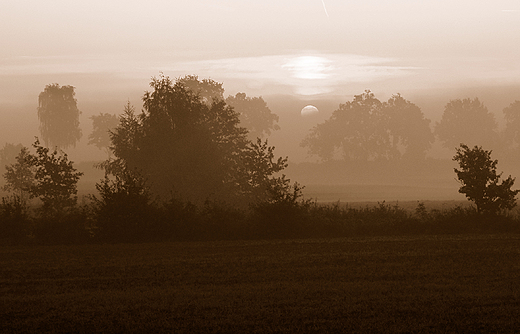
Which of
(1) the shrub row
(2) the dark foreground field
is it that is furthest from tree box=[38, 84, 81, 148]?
(2) the dark foreground field

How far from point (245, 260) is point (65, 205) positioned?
20.2 meters

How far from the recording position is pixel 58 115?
356 ft

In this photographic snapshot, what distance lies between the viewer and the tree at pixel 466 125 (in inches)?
4968

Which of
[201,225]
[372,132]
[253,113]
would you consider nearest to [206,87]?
[253,113]

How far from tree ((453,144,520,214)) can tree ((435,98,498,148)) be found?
97022mm

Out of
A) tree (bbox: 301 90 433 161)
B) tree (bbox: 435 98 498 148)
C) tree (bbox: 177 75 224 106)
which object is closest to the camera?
tree (bbox: 177 75 224 106)

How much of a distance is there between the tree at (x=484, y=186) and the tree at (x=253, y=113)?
250 ft

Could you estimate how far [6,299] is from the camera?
49.1 feet

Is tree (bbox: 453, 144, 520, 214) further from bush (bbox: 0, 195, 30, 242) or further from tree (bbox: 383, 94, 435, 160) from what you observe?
tree (bbox: 383, 94, 435, 160)

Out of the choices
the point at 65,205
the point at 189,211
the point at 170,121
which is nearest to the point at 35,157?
the point at 65,205

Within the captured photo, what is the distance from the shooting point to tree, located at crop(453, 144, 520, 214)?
31.3m

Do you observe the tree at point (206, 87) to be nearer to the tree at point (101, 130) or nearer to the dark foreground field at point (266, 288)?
the tree at point (101, 130)

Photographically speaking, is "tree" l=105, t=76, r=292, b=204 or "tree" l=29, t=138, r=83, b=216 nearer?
"tree" l=29, t=138, r=83, b=216

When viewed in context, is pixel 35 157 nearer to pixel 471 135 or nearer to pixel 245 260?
pixel 245 260
